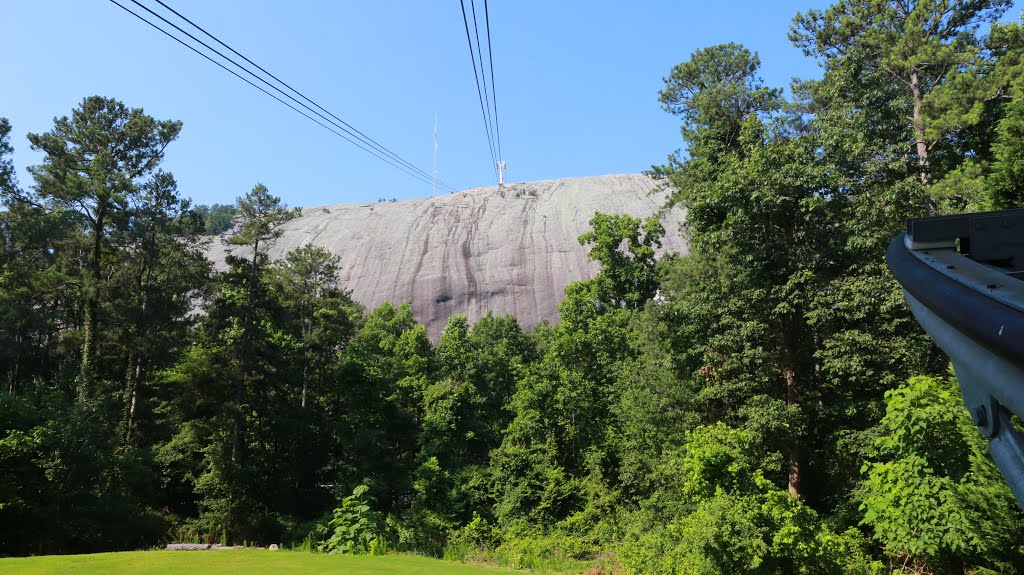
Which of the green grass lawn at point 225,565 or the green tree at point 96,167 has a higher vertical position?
the green tree at point 96,167

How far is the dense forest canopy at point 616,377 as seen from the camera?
1151 cm

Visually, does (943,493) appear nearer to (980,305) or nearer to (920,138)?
(920,138)

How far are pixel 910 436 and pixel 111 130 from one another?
27893 mm

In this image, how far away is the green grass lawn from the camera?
8.05 meters

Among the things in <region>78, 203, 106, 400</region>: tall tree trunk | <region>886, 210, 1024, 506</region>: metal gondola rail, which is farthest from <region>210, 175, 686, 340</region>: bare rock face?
<region>886, 210, 1024, 506</region>: metal gondola rail

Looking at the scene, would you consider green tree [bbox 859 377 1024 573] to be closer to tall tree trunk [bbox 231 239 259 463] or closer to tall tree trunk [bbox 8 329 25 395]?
tall tree trunk [bbox 231 239 259 463]

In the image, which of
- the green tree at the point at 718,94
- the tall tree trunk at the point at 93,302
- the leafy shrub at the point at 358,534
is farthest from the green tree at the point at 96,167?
the green tree at the point at 718,94

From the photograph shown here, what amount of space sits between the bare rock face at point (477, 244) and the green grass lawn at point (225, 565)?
131 feet

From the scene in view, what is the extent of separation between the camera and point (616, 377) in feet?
78.9

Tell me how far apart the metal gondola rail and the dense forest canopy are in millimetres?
8511

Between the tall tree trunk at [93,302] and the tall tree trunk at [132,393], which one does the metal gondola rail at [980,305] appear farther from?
the tall tree trunk at [132,393]

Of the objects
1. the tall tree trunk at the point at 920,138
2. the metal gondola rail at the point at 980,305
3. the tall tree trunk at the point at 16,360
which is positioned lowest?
the metal gondola rail at the point at 980,305

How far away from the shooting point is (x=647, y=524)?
1702cm

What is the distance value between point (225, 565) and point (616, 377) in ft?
57.4
